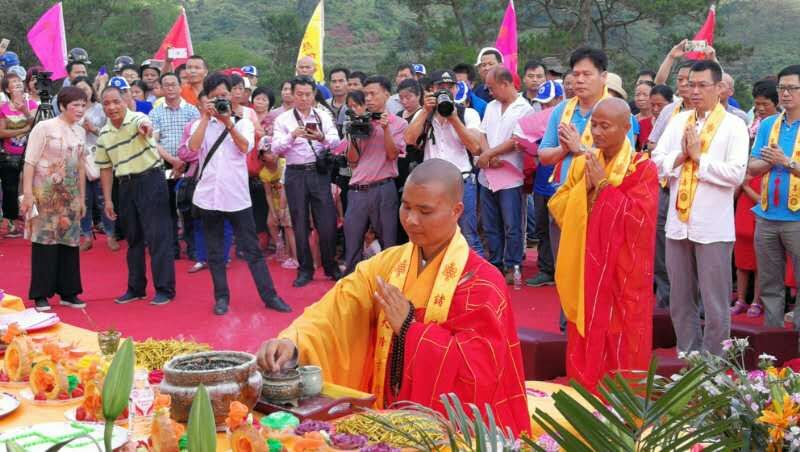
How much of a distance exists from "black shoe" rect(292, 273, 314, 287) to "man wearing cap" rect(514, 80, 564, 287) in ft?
5.71

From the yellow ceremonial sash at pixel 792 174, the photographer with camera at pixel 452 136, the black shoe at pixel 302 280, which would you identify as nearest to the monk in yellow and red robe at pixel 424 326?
the yellow ceremonial sash at pixel 792 174

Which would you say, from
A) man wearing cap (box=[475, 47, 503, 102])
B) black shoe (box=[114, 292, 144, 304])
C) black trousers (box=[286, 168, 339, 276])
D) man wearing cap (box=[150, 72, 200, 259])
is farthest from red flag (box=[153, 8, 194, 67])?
black shoe (box=[114, 292, 144, 304])

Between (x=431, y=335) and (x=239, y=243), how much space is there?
406cm

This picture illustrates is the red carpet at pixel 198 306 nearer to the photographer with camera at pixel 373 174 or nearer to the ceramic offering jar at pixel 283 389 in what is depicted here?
the photographer with camera at pixel 373 174

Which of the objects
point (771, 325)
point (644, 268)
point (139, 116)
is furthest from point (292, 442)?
point (139, 116)

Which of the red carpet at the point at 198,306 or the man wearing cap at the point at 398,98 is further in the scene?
the man wearing cap at the point at 398,98

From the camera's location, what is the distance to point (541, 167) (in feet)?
23.8

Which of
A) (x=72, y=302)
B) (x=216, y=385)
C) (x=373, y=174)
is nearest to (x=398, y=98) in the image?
(x=373, y=174)

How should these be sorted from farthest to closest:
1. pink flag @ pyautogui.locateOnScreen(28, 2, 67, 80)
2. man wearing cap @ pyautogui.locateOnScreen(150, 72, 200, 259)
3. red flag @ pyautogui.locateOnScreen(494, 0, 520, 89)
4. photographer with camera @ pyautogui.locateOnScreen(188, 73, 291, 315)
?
pink flag @ pyautogui.locateOnScreen(28, 2, 67, 80), red flag @ pyautogui.locateOnScreen(494, 0, 520, 89), man wearing cap @ pyautogui.locateOnScreen(150, 72, 200, 259), photographer with camera @ pyautogui.locateOnScreen(188, 73, 291, 315)

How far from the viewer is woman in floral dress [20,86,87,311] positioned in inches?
242

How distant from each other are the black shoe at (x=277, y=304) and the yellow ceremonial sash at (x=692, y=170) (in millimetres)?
2786

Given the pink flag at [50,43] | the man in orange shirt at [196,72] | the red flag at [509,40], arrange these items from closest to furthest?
the man in orange shirt at [196,72], the red flag at [509,40], the pink flag at [50,43]

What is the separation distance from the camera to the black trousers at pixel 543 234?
7352 mm

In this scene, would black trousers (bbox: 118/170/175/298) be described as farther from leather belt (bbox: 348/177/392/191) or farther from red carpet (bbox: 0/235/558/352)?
leather belt (bbox: 348/177/392/191)
